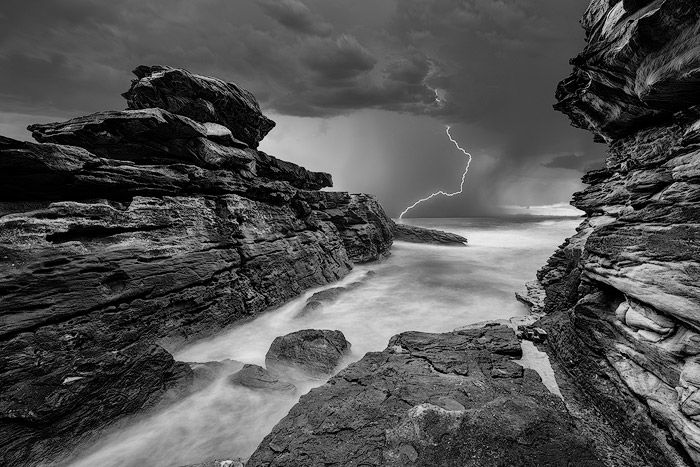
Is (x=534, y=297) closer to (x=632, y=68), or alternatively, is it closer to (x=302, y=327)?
(x=632, y=68)

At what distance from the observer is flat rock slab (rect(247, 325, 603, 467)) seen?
480cm

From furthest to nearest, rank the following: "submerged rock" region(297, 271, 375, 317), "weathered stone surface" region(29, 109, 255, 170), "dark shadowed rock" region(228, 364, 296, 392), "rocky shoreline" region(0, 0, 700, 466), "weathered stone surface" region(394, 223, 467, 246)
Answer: "weathered stone surface" region(394, 223, 467, 246) → "submerged rock" region(297, 271, 375, 317) → "weathered stone surface" region(29, 109, 255, 170) → "dark shadowed rock" region(228, 364, 296, 392) → "rocky shoreline" region(0, 0, 700, 466)

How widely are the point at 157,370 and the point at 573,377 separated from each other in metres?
11.7

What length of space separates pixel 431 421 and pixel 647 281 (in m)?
5.06

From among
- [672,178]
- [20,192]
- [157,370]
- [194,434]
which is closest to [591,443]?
[672,178]

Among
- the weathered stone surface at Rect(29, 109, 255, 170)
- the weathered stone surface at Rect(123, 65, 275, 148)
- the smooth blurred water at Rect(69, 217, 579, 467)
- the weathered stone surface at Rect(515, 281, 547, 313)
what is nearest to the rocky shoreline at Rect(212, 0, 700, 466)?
the smooth blurred water at Rect(69, 217, 579, 467)

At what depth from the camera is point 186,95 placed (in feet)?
59.6

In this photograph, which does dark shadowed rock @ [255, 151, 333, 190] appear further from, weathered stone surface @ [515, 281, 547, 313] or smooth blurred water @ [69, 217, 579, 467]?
weathered stone surface @ [515, 281, 547, 313]

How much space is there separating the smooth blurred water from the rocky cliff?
3.36 ft

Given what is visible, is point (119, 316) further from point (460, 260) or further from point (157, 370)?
point (460, 260)

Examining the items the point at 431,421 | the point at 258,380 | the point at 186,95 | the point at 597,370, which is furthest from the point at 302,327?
the point at 186,95

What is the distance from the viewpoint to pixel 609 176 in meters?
14.7

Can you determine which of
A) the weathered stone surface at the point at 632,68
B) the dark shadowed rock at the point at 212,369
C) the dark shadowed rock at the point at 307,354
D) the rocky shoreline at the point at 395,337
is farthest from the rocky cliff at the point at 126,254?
the weathered stone surface at the point at 632,68

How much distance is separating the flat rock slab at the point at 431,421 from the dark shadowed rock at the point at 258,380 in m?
2.66
